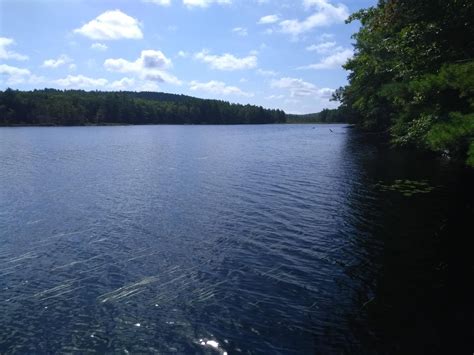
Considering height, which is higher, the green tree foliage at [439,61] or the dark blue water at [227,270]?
the green tree foliage at [439,61]

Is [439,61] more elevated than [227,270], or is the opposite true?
[439,61]

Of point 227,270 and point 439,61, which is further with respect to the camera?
point 439,61

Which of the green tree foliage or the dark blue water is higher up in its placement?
the green tree foliage

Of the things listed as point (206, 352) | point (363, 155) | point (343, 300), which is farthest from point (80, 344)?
point (363, 155)

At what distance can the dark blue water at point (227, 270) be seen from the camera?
9.45m

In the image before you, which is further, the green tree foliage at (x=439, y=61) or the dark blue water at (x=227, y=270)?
the green tree foliage at (x=439, y=61)

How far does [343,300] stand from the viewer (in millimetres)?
11086

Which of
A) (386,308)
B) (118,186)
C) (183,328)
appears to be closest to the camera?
(183,328)

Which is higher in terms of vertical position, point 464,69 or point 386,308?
point 464,69

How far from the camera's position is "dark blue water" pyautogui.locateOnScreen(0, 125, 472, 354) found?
9445 millimetres

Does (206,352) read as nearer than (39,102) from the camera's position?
Yes

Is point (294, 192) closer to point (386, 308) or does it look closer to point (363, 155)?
point (386, 308)

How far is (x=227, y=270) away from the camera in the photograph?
522 inches

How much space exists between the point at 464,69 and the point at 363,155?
35.0 meters
